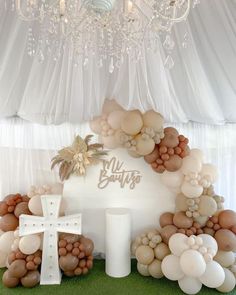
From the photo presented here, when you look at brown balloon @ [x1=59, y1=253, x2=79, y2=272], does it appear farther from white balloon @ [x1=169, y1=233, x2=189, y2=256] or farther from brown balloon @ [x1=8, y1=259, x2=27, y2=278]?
white balloon @ [x1=169, y1=233, x2=189, y2=256]

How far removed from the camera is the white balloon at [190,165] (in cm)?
180

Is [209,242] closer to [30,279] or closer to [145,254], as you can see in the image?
[145,254]

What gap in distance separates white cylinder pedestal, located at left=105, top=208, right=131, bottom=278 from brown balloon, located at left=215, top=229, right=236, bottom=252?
609mm

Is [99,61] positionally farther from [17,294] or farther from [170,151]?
[17,294]

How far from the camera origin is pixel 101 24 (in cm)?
137

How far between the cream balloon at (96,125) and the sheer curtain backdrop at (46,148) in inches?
7.3

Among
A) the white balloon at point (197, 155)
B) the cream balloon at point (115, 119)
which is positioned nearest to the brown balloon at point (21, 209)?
the cream balloon at point (115, 119)

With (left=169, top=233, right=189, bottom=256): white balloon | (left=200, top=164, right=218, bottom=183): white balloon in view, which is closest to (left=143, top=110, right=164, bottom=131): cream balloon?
(left=200, top=164, right=218, bottom=183): white balloon

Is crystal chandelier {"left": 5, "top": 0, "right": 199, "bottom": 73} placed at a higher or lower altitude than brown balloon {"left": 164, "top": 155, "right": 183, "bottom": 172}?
higher

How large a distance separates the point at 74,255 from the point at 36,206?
0.44m

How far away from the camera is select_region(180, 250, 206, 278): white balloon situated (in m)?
1.58

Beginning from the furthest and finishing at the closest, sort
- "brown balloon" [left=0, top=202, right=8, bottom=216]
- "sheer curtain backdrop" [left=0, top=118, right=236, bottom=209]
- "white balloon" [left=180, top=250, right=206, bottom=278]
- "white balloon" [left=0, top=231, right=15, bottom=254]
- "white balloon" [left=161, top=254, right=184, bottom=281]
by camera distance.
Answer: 1. "sheer curtain backdrop" [left=0, top=118, right=236, bottom=209]
2. "brown balloon" [left=0, top=202, right=8, bottom=216]
3. "white balloon" [left=0, top=231, right=15, bottom=254]
4. "white balloon" [left=161, top=254, right=184, bottom=281]
5. "white balloon" [left=180, top=250, right=206, bottom=278]

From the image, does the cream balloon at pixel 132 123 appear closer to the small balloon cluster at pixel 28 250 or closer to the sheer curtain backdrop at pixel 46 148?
the sheer curtain backdrop at pixel 46 148

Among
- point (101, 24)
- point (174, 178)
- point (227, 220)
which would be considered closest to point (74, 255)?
point (174, 178)
